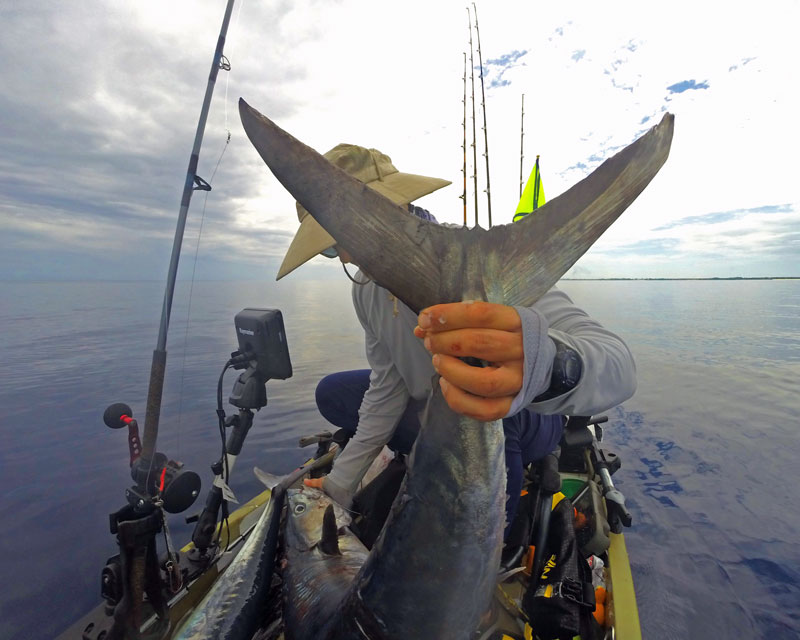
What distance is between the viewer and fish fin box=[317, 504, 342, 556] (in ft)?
8.14

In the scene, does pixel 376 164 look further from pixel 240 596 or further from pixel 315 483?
pixel 240 596

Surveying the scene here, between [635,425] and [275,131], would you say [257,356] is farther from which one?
[635,425]

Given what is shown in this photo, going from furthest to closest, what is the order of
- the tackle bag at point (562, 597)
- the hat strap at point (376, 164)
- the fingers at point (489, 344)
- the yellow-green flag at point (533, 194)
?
the yellow-green flag at point (533, 194) < the hat strap at point (376, 164) < the tackle bag at point (562, 597) < the fingers at point (489, 344)

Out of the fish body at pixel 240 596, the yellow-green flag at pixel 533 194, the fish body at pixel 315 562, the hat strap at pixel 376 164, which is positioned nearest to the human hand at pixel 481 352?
the hat strap at pixel 376 164

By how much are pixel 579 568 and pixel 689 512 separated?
194 inches

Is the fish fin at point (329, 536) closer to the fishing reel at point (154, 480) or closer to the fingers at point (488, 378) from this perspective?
the fishing reel at point (154, 480)

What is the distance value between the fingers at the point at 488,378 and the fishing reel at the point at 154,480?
79.8 inches

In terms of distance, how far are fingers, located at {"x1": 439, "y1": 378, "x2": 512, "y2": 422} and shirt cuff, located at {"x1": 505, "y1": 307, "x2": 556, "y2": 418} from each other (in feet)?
0.08

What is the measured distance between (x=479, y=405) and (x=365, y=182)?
4.56 feet

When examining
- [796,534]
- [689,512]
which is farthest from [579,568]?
[796,534]

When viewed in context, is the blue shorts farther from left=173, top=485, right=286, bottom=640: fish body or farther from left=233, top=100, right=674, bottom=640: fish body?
left=173, top=485, right=286, bottom=640: fish body

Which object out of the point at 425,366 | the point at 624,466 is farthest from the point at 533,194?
the point at 624,466

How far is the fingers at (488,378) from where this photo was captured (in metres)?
1.13

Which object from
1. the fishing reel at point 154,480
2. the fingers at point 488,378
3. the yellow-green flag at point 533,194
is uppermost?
the yellow-green flag at point 533,194
